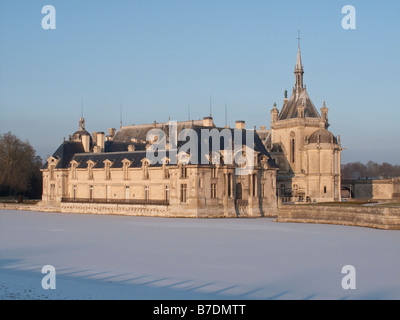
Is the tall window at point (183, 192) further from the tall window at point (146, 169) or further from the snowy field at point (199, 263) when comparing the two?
the snowy field at point (199, 263)

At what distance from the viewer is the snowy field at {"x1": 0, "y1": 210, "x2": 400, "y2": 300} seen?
17.6 meters

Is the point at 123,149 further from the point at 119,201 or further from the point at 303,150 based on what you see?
the point at 303,150

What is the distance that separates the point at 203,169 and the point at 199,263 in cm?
2783

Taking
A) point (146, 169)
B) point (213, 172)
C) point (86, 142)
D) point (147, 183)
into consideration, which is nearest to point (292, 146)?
point (213, 172)

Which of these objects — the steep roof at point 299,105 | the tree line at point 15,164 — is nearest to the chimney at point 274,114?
the steep roof at point 299,105

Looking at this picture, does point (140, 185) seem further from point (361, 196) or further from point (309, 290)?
point (309, 290)

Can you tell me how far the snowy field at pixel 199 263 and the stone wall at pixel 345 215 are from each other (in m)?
1.33

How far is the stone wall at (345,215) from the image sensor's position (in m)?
36.3

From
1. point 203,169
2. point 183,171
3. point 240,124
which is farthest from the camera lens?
point 240,124

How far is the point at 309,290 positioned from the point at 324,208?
86.9 ft

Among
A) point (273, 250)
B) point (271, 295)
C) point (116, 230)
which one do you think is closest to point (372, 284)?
point (271, 295)

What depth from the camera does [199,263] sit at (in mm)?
22984

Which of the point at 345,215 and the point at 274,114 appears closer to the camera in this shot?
the point at 345,215

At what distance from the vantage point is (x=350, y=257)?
80.4ft
